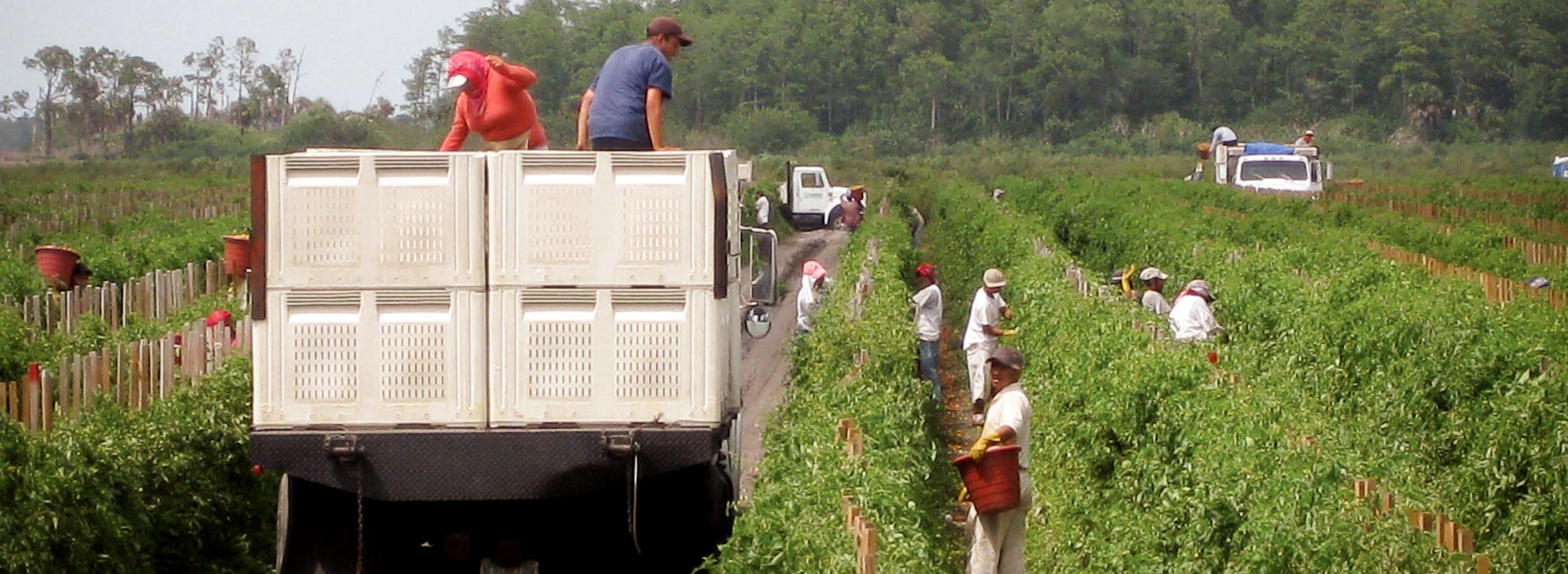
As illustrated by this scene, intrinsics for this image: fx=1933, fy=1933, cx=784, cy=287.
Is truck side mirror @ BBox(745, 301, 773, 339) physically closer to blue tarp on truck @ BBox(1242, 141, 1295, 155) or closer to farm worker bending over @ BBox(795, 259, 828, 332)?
farm worker bending over @ BBox(795, 259, 828, 332)

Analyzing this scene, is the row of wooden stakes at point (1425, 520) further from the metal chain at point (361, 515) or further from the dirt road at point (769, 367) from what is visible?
the metal chain at point (361, 515)

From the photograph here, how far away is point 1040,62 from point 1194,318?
97493mm

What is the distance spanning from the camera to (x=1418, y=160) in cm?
7969

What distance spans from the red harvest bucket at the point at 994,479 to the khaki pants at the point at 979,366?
305 inches

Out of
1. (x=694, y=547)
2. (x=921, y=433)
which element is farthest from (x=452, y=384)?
(x=921, y=433)

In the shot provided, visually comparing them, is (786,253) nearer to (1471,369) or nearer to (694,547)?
A: (1471,369)

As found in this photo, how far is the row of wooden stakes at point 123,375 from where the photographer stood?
11.5m

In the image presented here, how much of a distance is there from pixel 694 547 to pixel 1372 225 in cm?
2414

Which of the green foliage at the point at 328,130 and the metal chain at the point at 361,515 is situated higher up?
the green foliage at the point at 328,130

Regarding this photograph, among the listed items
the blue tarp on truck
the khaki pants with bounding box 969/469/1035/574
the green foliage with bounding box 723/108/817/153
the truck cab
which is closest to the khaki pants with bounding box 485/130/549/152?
the khaki pants with bounding box 969/469/1035/574

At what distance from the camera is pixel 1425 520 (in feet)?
27.8

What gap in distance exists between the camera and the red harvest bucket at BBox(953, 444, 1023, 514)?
971cm

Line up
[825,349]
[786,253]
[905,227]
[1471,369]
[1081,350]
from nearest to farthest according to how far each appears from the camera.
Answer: [1471,369] < [1081,350] < [825,349] < [905,227] < [786,253]

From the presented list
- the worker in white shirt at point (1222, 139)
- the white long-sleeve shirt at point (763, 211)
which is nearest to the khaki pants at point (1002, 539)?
the white long-sleeve shirt at point (763, 211)
